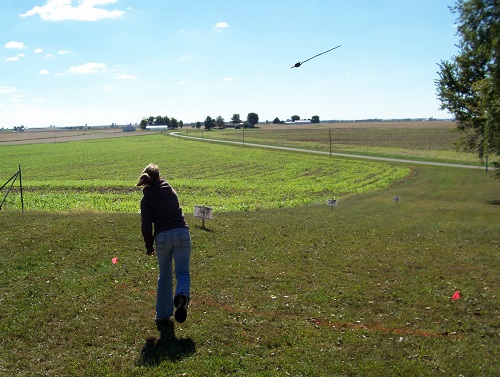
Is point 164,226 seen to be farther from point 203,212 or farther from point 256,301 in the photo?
point 203,212

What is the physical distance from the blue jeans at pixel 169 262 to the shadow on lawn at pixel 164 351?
688 mm

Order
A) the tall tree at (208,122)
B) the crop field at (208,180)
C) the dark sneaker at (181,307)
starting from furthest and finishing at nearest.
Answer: the tall tree at (208,122) < the crop field at (208,180) < the dark sneaker at (181,307)

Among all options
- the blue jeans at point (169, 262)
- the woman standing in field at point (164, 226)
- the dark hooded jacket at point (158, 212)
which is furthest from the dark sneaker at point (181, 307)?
the dark hooded jacket at point (158, 212)

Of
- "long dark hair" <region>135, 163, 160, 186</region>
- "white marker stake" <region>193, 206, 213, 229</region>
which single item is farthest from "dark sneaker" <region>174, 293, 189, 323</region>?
"white marker stake" <region>193, 206, 213, 229</region>

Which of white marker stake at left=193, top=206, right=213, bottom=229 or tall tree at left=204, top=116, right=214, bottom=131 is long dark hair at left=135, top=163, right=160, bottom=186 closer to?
white marker stake at left=193, top=206, right=213, bottom=229

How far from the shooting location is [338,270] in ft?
37.5

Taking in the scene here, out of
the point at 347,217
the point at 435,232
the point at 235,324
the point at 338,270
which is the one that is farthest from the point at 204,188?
the point at 235,324

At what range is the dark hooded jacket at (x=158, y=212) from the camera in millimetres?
7223

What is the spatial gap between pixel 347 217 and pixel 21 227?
45.2 ft

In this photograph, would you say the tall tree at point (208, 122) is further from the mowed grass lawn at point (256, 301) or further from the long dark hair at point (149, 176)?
the long dark hair at point (149, 176)

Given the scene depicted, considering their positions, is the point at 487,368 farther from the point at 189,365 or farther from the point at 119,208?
the point at 119,208

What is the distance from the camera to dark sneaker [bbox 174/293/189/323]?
6802mm

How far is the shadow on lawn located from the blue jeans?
688 millimetres

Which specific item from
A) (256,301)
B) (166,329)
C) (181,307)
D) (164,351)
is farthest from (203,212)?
(164,351)
